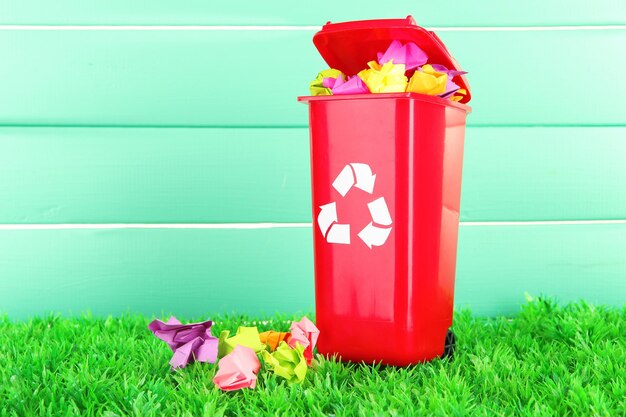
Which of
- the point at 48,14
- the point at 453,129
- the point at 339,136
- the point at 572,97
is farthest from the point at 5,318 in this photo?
the point at 572,97

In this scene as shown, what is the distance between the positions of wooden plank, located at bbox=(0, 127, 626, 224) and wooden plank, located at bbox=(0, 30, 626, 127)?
67mm

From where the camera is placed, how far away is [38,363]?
5.48ft

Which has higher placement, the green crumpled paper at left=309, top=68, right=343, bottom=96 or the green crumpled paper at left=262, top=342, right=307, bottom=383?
the green crumpled paper at left=309, top=68, right=343, bottom=96

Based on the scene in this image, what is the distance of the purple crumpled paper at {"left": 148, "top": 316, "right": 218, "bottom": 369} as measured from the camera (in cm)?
167

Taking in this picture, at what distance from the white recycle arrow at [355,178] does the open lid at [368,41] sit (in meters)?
0.37

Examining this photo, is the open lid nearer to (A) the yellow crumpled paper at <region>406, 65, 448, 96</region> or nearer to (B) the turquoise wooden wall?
(A) the yellow crumpled paper at <region>406, 65, 448, 96</region>

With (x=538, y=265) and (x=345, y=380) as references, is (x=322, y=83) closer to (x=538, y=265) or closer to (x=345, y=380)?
(x=345, y=380)

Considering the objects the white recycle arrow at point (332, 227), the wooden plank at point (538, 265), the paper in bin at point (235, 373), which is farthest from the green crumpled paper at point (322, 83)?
the wooden plank at point (538, 265)

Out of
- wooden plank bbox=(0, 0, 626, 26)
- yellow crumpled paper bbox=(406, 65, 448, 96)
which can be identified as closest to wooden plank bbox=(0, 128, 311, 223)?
wooden plank bbox=(0, 0, 626, 26)

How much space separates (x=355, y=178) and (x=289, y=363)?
54 cm

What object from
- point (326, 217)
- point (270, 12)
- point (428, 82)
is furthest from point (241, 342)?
point (270, 12)

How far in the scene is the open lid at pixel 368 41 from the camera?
5.42ft

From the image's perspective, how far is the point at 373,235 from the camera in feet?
5.47

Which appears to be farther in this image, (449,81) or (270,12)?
(270,12)
